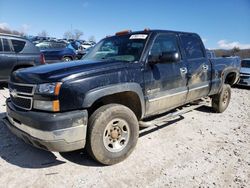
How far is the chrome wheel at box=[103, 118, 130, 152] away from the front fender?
1.36 ft

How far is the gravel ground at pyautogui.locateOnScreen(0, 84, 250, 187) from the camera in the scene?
2904mm

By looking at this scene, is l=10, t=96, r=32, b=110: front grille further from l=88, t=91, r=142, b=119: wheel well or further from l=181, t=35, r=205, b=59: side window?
l=181, t=35, r=205, b=59: side window

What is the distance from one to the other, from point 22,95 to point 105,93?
1.09 m

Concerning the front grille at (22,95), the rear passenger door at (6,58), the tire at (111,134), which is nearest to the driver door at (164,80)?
the tire at (111,134)

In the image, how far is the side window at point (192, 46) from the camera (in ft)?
15.1

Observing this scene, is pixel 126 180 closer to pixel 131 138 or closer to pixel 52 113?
pixel 131 138

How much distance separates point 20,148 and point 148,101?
7.06 feet

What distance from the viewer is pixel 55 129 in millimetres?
2705

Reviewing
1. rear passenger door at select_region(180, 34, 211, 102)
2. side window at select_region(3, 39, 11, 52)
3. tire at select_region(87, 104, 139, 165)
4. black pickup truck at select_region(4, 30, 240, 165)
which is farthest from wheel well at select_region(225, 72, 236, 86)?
side window at select_region(3, 39, 11, 52)

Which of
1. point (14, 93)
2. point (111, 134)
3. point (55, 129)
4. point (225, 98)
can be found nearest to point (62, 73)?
point (55, 129)

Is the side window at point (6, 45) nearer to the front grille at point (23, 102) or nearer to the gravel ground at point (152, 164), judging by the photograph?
the gravel ground at point (152, 164)

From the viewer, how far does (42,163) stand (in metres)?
3.28

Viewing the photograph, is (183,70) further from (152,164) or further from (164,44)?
(152,164)

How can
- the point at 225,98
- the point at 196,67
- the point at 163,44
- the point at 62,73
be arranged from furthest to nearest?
the point at 225,98 → the point at 196,67 → the point at 163,44 → the point at 62,73
